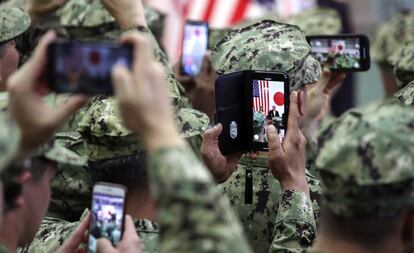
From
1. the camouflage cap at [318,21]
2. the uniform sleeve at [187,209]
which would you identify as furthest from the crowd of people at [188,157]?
the camouflage cap at [318,21]

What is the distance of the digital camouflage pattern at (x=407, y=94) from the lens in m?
6.06

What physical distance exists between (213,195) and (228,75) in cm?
185

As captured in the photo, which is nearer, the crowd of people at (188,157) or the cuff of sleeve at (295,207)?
the crowd of people at (188,157)

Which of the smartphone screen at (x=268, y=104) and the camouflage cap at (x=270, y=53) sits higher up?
the camouflage cap at (x=270, y=53)

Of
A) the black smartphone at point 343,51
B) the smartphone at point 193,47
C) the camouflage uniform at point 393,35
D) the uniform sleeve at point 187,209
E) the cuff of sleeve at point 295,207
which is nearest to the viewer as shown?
the uniform sleeve at point 187,209

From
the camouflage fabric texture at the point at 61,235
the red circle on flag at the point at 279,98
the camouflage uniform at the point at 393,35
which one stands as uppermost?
the red circle on flag at the point at 279,98

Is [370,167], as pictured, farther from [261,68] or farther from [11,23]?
[11,23]

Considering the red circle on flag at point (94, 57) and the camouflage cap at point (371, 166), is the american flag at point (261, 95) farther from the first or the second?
the red circle on flag at point (94, 57)

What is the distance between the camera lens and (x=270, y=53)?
218 inches

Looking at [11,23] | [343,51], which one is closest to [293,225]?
[343,51]

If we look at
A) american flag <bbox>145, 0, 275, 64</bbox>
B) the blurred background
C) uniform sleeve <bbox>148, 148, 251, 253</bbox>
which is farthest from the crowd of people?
american flag <bbox>145, 0, 275, 64</bbox>

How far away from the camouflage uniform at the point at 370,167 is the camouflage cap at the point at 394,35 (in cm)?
750

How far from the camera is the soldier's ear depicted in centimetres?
386

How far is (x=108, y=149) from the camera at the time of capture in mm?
4965
